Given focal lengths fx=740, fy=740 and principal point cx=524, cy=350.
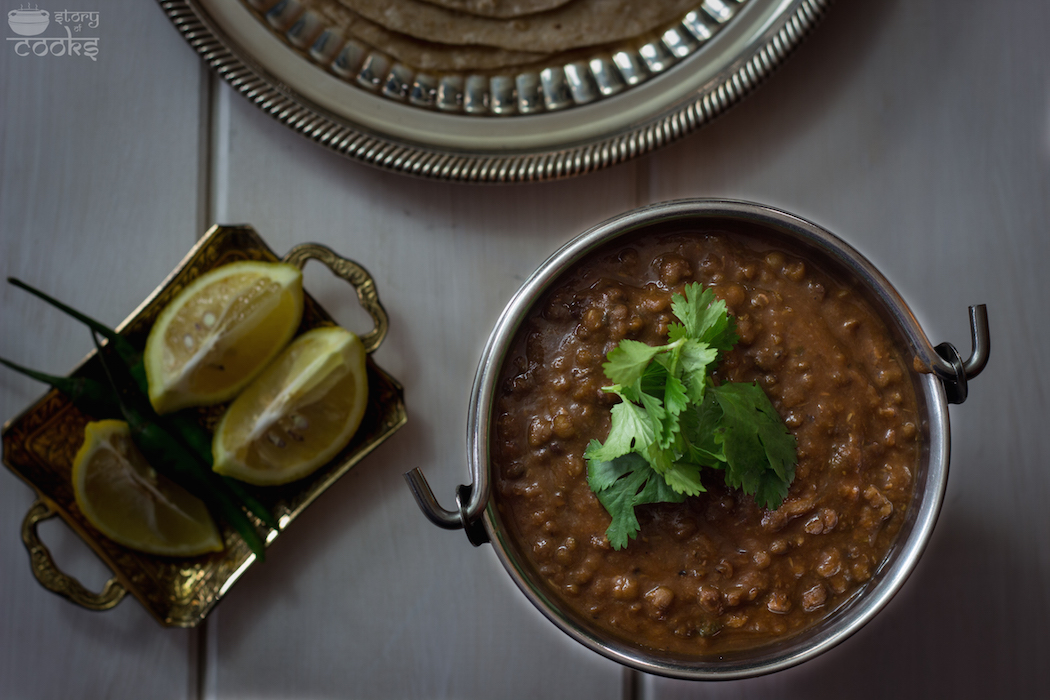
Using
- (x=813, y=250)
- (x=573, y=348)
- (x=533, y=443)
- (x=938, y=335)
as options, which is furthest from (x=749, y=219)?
(x=938, y=335)

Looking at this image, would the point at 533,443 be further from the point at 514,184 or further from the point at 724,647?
the point at 514,184

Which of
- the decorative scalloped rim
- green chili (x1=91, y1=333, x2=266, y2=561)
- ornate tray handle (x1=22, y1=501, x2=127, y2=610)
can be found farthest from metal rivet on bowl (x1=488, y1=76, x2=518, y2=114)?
ornate tray handle (x1=22, y1=501, x2=127, y2=610)

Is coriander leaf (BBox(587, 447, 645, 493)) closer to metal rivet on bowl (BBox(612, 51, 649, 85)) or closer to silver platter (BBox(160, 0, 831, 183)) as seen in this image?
silver platter (BBox(160, 0, 831, 183))

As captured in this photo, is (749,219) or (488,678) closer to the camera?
(749,219)

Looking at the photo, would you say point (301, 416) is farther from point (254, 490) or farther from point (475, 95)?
point (475, 95)

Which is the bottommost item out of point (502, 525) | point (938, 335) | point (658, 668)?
point (658, 668)

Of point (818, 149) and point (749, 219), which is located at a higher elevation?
point (818, 149)

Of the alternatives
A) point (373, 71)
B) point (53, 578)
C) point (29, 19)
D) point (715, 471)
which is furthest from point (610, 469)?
point (29, 19)

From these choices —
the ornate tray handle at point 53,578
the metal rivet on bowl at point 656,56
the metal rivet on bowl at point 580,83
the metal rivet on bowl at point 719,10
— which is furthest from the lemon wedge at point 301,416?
the metal rivet on bowl at point 719,10
